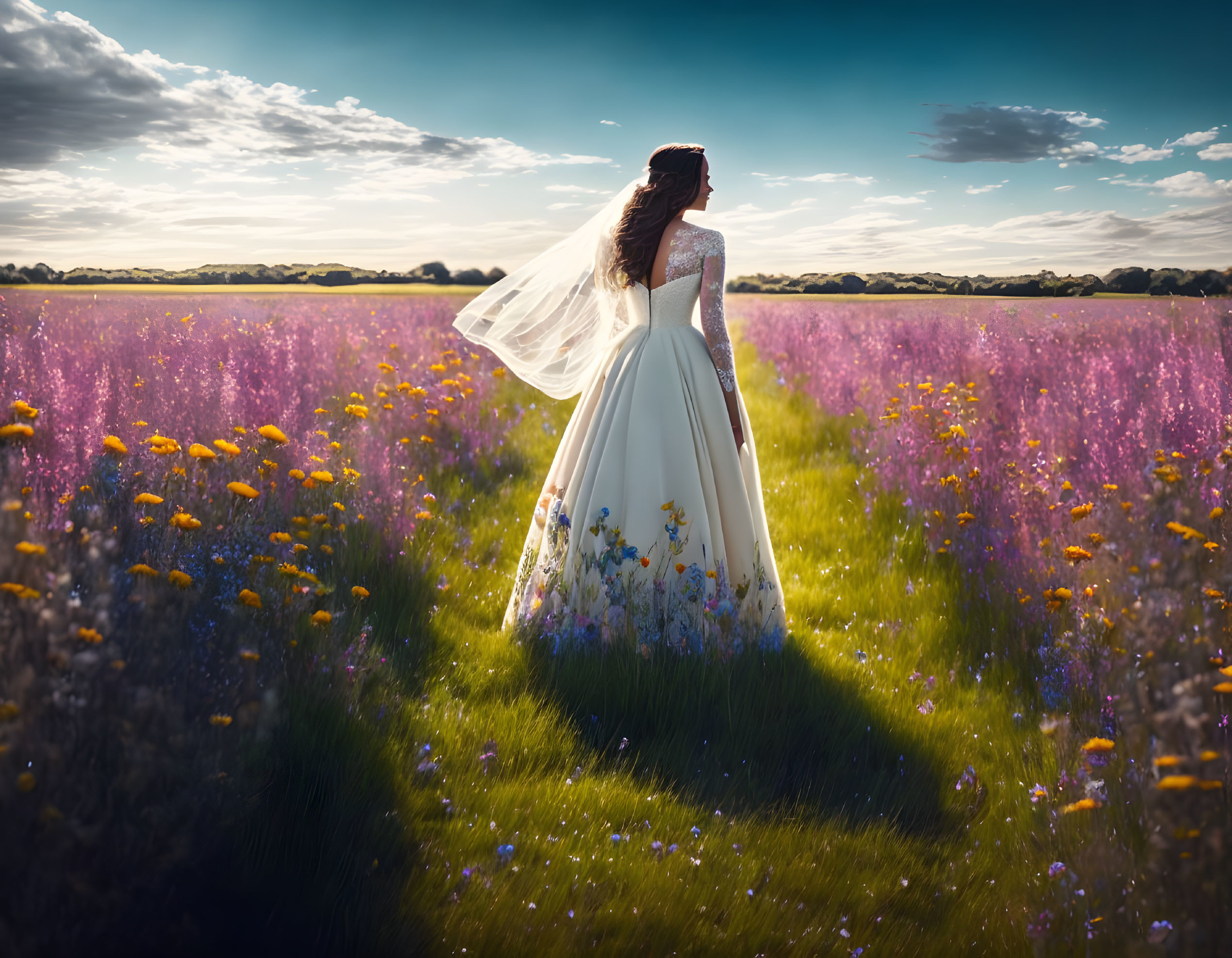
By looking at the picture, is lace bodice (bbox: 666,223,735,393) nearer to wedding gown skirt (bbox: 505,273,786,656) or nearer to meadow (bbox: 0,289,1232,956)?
wedding gown skirt (bbox: 505,273,786,656)

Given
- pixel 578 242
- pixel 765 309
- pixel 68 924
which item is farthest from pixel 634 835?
pixel 765 309

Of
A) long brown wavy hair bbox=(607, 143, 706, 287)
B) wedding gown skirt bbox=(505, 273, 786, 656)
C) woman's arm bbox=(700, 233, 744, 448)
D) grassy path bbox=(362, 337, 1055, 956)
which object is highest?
long brown wavy hair bbox=(607, 143, 706, 287)

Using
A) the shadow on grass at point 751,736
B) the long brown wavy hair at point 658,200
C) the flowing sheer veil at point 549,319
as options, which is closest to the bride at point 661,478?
the long brown wavy hair at point 658,200

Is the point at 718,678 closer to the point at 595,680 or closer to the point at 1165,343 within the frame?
the point at 595,680

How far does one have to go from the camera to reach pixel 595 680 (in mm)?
3203

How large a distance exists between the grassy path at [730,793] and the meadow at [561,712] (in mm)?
13

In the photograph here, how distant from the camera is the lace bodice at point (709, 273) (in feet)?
11.9

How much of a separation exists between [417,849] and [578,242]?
350 cm

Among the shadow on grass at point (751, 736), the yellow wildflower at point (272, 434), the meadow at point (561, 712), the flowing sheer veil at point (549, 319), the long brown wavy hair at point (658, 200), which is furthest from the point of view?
the flowing sheer veil at point (549, 319)

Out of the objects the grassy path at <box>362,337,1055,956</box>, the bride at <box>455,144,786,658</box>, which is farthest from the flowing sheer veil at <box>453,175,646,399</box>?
the grassy path at <box>362,337,1055,956</box>

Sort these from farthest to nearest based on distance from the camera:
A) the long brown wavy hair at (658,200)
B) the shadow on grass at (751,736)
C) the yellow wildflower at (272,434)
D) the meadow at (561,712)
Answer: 1. the yellow wildflower at (272,434)
2. the long brown wavy hair at (658,200)
3. the shadow on grass at (751,736)
4. the meadow at (561,712)

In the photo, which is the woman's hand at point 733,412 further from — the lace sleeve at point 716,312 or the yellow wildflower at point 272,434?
the yellow wildflower at point 272,434

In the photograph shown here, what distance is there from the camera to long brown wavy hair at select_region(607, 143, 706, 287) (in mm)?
→ 3674

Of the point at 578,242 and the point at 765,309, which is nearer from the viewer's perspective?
the point at 578,242
